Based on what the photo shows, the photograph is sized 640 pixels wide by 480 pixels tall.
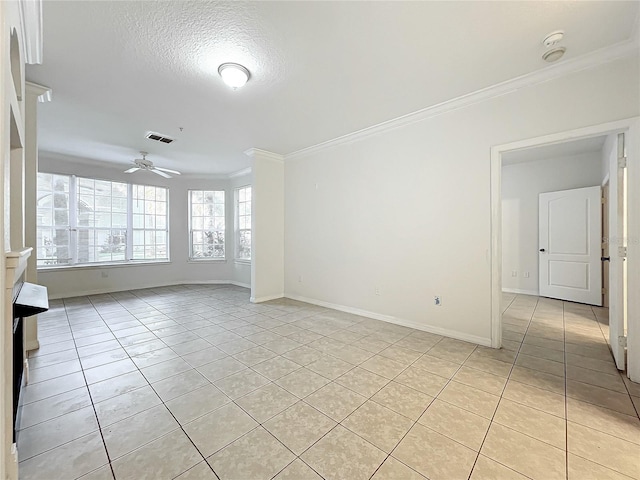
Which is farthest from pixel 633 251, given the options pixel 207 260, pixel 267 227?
pixel 207 260

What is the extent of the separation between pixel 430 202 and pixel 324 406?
2569mm

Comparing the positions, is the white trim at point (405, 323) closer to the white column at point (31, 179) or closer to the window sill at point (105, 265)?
the white column at point (31, 179)

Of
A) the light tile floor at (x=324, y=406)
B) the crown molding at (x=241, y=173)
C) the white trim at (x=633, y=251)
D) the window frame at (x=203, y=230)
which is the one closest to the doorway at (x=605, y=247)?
the light tile floor at (x=324, y=406)

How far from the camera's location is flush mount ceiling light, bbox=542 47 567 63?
2.22m

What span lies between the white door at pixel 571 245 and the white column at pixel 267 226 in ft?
17.0

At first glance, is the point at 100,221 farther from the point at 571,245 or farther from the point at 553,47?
the point at 571,245

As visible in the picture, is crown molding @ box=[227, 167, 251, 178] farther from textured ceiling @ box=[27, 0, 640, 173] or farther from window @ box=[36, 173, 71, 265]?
window @ box=[36, 173, 71, 265]

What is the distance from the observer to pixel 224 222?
23.5 ft

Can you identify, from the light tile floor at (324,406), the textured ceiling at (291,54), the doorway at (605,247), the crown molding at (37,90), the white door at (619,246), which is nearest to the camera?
the light tile floor at (324,406)

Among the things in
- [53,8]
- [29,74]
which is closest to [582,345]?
[53,8]

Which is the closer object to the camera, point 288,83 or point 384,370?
point 384,370

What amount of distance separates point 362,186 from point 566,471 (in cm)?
341

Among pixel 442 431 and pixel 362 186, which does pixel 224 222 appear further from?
pixel 442 431

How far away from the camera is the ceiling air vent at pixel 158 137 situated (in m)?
4.11
